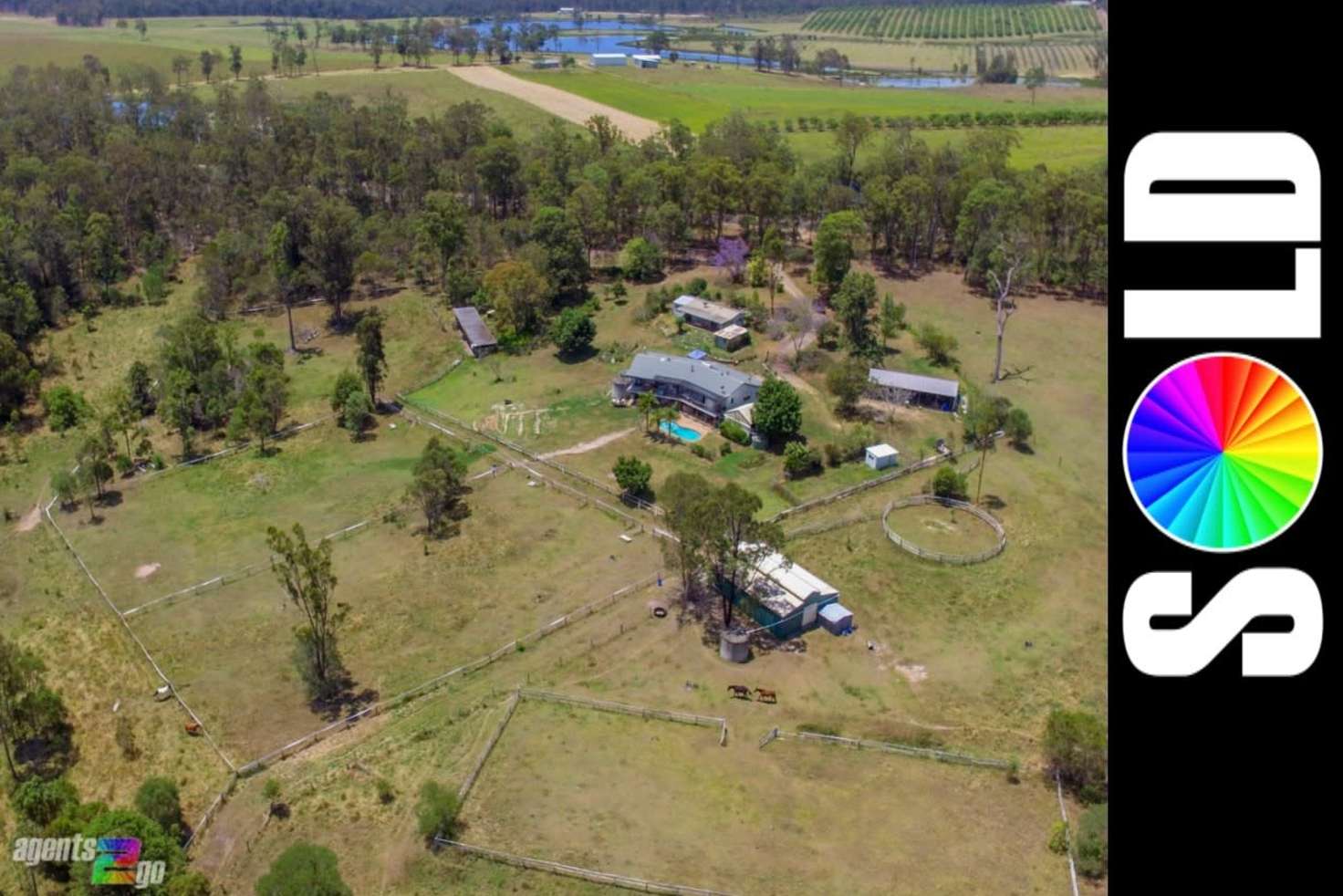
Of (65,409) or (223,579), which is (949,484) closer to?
(223,579)

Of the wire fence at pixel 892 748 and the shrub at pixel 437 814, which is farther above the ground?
the shrub at pixel 437 814

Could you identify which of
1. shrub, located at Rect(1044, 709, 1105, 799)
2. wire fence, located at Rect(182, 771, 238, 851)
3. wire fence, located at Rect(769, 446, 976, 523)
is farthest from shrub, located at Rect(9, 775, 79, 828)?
shrub, located at Rect(1044, 709, 1105, 799)

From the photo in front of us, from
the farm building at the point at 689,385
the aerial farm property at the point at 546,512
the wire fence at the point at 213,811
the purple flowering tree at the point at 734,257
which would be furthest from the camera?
A: the purple flowering tree at the point at 734,257

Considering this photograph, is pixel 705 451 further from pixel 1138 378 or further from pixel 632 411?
pixel 1138 378

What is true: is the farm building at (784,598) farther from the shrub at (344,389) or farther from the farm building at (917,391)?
the shrub at (344,389)

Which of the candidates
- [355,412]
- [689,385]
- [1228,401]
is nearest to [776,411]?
[689,385]

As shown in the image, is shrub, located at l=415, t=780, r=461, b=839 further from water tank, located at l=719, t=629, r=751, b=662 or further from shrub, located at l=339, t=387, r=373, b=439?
shrub, located at l=339, t=387, r=373, b=439

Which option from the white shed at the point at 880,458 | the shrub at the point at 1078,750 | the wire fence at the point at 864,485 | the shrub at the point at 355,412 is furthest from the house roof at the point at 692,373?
the shrub at the point at 1078,750
